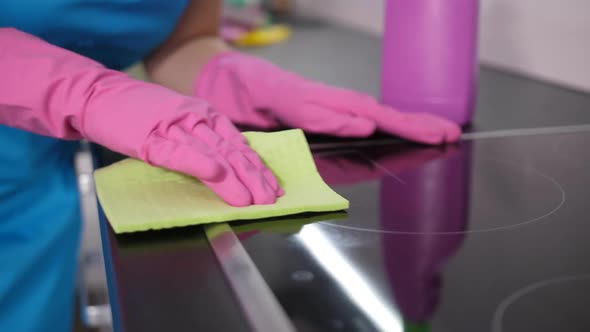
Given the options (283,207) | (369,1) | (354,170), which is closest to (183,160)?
(283,207)

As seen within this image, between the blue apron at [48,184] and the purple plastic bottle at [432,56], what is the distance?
0.36m

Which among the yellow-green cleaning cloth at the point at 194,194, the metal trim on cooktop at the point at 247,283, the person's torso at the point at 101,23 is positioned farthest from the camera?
the person's torso at the point at 101,23

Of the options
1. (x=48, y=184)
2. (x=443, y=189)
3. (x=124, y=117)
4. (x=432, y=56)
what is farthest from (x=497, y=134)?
(x=48, y=184)

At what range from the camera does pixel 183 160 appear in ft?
2.12

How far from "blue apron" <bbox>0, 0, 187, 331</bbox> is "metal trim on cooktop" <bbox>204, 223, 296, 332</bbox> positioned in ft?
1.44

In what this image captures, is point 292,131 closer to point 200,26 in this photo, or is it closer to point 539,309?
point 539,309

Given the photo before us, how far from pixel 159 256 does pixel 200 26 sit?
2.36 ft

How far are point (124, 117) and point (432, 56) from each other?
44cm

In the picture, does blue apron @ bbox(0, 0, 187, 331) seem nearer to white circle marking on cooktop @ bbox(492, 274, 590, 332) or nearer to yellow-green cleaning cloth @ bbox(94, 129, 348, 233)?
yellow-green cleaning cloth @ bbox(94, 129, 348, 233)

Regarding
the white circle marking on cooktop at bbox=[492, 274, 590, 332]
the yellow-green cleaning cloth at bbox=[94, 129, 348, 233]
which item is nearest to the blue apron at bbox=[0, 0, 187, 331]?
the yellow-green cleaning cloth at bbox=[94, 129, 348, 233]

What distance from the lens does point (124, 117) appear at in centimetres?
70

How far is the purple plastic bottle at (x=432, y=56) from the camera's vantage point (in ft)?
2.92

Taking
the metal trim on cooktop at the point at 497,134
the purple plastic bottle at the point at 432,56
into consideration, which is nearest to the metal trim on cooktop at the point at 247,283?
the metal trim on cooktop at the point at 497,134

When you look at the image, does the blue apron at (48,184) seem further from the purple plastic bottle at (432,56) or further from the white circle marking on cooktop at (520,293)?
the white circle marking on cooktop at (520,293)
